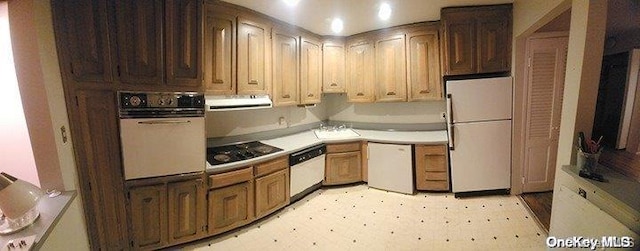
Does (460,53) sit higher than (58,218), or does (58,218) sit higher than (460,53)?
(460,53)

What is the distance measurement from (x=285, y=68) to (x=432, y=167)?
2100mm

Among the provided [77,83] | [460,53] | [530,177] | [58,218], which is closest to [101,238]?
[58,218]

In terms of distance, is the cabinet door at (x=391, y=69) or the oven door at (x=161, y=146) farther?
the cabinet door at (x=391, y=69)

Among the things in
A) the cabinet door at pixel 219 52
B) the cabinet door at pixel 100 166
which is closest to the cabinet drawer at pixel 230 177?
the cabinet door at pixel 100 166

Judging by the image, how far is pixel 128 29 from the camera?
1.73 metres

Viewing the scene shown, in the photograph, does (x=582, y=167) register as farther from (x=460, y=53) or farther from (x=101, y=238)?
(x=101, y=238)

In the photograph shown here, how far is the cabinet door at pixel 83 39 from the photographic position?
1.52 meters

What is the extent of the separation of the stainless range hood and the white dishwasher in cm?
147

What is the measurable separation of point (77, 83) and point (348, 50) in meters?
2.84

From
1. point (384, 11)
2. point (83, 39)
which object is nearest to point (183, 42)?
point (83, 39)

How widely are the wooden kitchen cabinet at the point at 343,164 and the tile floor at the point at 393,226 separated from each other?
12.4 inches

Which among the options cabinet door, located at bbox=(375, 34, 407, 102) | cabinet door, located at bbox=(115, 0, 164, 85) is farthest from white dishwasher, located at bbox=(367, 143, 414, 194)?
cabinet door, located at bbox=(115, 0, 164, 85)

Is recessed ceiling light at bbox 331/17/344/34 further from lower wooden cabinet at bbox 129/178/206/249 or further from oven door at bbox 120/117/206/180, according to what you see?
lower wooden cabinet at bbox 129/178/206/249

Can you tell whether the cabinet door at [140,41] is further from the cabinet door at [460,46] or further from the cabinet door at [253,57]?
the cabinet door at [460,46]
